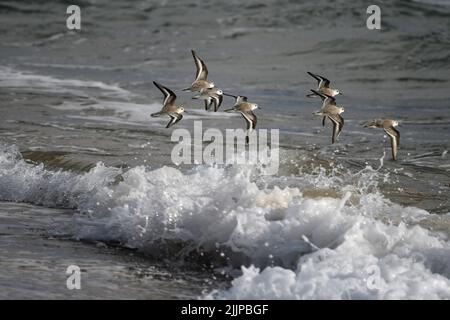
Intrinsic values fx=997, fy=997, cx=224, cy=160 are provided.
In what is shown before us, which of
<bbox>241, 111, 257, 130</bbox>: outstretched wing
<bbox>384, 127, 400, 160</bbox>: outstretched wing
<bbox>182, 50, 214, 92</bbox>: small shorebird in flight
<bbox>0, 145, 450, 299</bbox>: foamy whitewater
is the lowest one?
<bbox>0, 145, 450, 299</bbox>: foamy whitewater

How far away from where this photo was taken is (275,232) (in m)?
8.49

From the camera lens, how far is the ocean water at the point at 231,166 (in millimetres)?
7930

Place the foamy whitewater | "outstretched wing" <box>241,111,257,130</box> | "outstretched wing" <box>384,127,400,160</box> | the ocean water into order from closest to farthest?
1. the foamy whitewater
2. the ocean water
3. "outstretched wing" <box>384,127,400,160</box>
4. "outstretched wing" <box>241,111,257,130</box>

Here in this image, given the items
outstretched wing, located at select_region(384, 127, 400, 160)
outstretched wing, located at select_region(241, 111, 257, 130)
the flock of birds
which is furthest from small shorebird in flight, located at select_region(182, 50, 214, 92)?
outstretched wing, located at select_region(384, 127, 400, 160)

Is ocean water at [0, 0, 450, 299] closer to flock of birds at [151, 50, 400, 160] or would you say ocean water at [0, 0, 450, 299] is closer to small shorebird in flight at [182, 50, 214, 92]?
flock of birds at [151, 50, 400, 160]

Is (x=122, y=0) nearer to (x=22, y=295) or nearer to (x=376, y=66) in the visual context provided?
(x=376, y=66)

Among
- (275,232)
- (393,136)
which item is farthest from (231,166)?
(275,232)

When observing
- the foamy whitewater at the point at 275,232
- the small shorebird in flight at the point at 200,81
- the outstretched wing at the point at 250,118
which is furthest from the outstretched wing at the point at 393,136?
the small shorebird in flight at the point at 200,81

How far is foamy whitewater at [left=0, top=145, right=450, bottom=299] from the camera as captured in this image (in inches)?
288

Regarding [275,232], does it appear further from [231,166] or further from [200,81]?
[200,81]

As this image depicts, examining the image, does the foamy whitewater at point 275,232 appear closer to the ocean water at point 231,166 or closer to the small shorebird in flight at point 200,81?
the ocean water at point 231,166

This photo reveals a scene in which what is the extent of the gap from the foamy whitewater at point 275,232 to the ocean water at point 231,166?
0.06 feet

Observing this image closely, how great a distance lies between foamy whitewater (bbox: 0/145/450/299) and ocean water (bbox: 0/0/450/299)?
0.06 ft

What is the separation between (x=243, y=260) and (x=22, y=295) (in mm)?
1947
